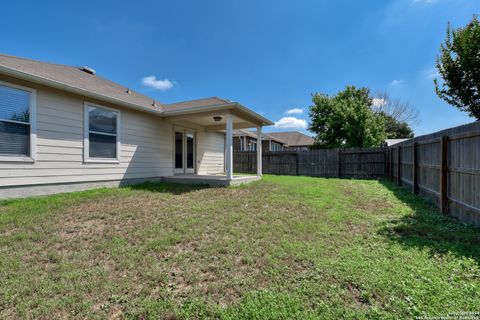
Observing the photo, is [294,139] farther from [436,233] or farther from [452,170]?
[436,233]

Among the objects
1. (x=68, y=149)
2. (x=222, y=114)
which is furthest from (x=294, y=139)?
(x=68, y=149)

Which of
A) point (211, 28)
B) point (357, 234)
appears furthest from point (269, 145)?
point (357, 234)

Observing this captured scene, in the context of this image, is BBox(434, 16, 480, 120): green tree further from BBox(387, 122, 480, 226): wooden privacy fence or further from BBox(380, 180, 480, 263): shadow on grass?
BBox(380, 180, 480, 263): shadow on grass

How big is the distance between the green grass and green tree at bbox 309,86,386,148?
1538 cm

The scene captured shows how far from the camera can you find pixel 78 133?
642 cm

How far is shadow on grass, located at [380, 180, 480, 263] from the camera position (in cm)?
307

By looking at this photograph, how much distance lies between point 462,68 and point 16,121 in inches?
607

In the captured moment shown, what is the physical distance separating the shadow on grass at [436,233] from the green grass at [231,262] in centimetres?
2

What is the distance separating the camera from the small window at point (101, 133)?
6.73m

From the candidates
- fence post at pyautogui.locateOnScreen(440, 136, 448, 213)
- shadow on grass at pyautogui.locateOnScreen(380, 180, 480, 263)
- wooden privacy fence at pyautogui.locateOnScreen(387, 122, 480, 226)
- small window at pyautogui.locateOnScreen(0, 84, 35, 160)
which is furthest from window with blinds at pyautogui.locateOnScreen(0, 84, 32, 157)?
fence post at pyautogui.locateOnScreen(440, 136, 448, 213)

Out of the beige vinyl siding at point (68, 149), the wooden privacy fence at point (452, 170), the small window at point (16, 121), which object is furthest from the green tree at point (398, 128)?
the small window at point (16, 121)

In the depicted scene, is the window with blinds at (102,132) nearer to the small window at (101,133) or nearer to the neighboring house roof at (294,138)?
the small window at (101,133)

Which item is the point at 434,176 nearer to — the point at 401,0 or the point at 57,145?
the point at 401,0

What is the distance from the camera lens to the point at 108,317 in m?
1.95
